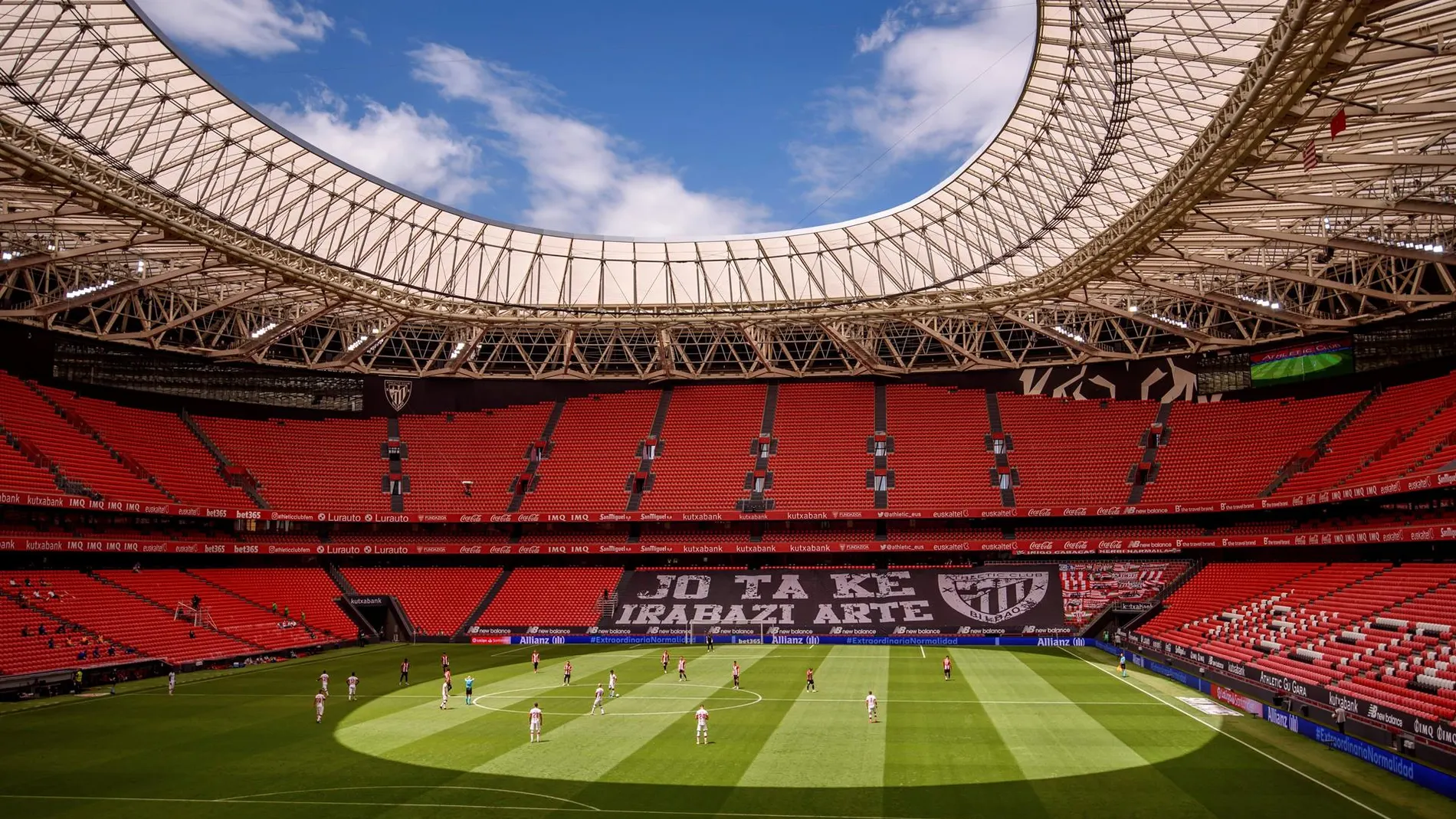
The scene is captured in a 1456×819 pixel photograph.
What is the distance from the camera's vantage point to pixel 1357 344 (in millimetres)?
58562

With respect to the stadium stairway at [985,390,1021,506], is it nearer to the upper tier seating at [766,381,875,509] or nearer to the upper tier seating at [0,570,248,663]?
the upper tier seating at [766,381,875,509]

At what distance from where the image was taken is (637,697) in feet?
124

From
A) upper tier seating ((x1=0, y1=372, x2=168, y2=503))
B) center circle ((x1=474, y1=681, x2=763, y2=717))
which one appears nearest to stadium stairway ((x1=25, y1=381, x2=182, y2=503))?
upper tier seating ((x1=0, y1=372, x2=168, y2=503))

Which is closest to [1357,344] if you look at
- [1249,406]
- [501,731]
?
[1249,406]

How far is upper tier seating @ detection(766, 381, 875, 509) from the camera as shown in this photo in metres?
65.6

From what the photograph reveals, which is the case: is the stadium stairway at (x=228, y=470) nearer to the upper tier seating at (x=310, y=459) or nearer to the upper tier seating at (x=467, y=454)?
the upper tier seating at (x=310, y=459)

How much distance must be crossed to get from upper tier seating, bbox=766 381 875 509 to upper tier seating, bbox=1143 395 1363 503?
59.8 ft

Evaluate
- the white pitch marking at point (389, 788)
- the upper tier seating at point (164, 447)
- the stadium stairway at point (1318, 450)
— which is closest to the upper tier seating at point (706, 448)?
the upper tier seating at point (164, 447)

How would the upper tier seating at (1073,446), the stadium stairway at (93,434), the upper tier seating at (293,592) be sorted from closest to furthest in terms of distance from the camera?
1. the stadium stairway at (93,434)
2. the upper tier seating at (293,592)
3. the upper tier seating at (1073,446)

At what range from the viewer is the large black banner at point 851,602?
57.8m

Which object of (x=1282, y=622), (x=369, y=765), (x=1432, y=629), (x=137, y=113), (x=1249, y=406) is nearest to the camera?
(x=369, y=765)

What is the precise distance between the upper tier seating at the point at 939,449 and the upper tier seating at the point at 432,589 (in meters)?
27.4

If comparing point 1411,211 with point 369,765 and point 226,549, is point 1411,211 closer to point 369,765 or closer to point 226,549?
point 369,765

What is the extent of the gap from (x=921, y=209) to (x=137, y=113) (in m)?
34.0
